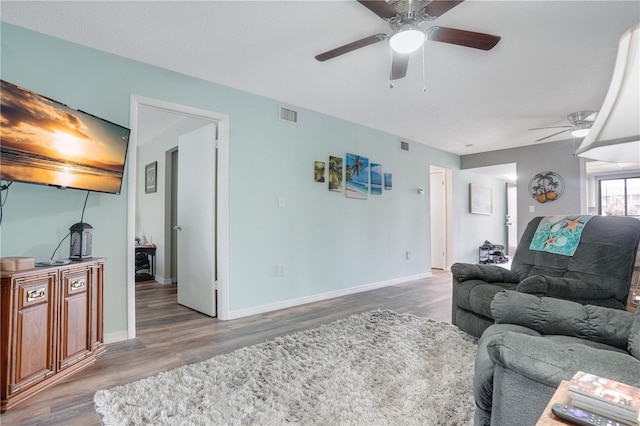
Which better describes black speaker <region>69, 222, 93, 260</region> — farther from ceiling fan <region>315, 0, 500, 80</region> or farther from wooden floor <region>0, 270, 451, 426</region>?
ceiling fan <region>315, 0, 500, 80</region>

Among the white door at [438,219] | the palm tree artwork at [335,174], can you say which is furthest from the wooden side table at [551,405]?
the white door at [438,219]

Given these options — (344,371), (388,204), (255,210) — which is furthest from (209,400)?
(388,204)

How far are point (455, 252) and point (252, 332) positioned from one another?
4.89 meters

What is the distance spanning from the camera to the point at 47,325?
193 centimetres

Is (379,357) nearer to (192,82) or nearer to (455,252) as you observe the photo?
(192,82)

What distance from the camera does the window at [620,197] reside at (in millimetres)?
7945

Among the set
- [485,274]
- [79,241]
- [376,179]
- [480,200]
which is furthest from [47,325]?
[480,200]

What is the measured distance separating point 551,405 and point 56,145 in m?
2.76

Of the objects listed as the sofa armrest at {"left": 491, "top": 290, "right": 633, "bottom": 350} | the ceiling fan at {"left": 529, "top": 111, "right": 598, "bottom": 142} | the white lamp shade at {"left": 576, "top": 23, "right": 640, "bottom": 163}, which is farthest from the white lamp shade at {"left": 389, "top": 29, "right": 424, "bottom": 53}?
the ceiling fan at {"left": 529, "top": 111, "right": 598, "bottom": 142}

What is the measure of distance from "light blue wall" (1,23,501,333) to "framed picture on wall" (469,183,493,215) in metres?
→ 1.57

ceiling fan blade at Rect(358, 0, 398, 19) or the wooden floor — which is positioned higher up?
ceiling fan blade at Rect(358, 0, 398, 19)

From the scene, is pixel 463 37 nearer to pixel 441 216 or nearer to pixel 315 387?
pixel 315 387

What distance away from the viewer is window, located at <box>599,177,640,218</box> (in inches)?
313

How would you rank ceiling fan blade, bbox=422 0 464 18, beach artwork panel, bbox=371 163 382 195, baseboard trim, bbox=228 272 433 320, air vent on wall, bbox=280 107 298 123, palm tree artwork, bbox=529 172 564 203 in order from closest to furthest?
ceiling fan blade, bbox=422 0 464 18 < baseboard trim, bbox=228 272 433 320 < air vent on wall, bbox=280 107 298 123 < beach artwork panel, bbox=371 163 382 195 < palm tree artwork, bbox=529 172 564 203
